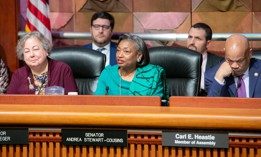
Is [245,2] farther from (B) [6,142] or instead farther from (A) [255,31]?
(B) [6,142]

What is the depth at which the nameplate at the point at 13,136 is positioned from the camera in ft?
6.26

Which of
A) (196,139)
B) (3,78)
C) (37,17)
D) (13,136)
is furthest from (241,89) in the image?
(37,17)

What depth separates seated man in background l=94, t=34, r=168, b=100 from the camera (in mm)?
3230

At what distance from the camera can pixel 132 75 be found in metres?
3.31

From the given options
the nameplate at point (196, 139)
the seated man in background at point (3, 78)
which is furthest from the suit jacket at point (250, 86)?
the seated man in background at point (3, 78)

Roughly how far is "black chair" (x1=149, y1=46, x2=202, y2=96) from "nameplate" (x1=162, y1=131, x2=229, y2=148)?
1568 mm

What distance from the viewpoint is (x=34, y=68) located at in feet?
11.1

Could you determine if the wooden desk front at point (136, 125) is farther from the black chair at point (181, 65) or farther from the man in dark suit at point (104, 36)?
the man in dark suit at point (104, 36)

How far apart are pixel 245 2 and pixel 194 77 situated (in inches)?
73.5

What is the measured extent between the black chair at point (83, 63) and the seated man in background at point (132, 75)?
0.57 ft

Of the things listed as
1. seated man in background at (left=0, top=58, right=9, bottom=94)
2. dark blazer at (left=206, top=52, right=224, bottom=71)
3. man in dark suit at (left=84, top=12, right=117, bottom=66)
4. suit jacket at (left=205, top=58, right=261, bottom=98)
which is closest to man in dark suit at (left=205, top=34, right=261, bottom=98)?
suit jacket at (left=205, top=58, right=261, bottom=98)

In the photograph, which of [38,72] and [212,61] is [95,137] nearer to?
[38,72]

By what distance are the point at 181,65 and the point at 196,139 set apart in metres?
1.63

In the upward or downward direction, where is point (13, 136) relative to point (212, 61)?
downward
